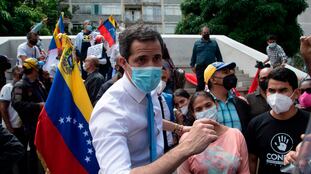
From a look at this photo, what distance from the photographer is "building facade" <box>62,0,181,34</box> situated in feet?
217

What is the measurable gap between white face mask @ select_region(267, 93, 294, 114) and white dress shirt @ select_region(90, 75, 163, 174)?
1598 mm

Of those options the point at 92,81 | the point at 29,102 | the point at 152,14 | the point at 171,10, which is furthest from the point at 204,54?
the point at 152,14

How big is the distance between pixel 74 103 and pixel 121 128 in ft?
9.04

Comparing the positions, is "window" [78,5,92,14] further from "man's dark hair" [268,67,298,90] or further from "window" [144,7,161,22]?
"man's dark hair" [268,67,298,90]

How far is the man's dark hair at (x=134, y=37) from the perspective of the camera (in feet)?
7.72

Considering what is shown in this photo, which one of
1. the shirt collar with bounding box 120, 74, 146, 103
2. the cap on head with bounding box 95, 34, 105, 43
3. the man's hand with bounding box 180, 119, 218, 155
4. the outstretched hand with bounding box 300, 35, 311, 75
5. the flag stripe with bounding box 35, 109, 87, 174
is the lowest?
the flag stripe with bounding box 35, 109, 87, 174

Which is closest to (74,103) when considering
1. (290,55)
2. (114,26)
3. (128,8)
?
(114,26)

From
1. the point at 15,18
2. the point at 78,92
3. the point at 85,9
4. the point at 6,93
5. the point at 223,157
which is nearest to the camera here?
the point at 223,157

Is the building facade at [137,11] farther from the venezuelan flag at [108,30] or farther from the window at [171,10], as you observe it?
the venezuelan flag at [108,30]

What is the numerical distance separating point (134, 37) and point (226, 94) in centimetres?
277

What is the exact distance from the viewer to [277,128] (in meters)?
3.79

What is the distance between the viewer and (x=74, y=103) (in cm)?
489

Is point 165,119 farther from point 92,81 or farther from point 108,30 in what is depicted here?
point 108,30

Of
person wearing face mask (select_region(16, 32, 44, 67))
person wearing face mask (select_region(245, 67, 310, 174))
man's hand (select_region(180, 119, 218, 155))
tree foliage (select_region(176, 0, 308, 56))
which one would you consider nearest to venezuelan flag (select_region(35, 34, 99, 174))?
person wearing face mask (select_region(245, 67, 310, 174))
